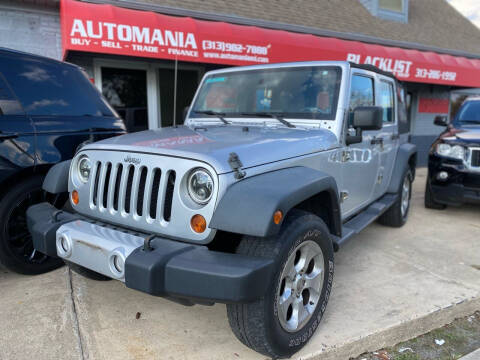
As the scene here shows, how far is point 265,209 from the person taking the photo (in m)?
1.82

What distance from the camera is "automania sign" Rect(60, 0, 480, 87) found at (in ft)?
18.5

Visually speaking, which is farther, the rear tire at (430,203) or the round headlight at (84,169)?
the rear tire at (430,203)

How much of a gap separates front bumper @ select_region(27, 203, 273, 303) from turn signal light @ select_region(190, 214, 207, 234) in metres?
0.09

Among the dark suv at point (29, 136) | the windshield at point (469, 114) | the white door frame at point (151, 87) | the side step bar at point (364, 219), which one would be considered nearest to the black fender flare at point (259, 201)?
the side step bar at point (364, 219)

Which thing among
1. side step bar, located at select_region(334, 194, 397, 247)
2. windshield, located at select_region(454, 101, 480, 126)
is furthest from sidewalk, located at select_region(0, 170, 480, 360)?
windshield, located at select_region(454, 101, 480, 126)

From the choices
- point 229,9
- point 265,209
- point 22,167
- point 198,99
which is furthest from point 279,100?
point 229,9

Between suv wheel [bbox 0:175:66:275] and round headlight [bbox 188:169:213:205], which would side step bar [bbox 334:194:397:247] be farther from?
suv wheel [bbox 0:175:66:275]

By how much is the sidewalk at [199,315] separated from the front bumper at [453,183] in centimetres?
148

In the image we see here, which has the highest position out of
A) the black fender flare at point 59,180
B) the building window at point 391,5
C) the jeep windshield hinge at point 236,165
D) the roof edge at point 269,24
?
the building window at point 391,5

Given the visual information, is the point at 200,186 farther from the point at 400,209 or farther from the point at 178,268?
the point at 400,209

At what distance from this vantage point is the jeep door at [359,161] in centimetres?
319

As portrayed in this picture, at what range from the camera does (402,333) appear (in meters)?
2.64

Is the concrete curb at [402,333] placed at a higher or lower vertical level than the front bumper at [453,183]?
lower

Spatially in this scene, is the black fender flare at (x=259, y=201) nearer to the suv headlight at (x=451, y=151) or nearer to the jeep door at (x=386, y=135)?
the jeep door at (x=386, y=135)
